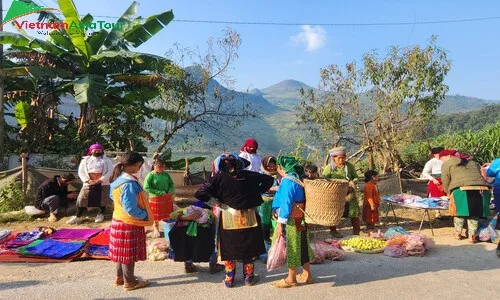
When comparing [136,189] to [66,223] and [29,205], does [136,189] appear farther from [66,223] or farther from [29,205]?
[29,205]

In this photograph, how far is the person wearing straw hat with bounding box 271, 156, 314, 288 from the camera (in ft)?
13.4

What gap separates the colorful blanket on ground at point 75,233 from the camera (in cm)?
627

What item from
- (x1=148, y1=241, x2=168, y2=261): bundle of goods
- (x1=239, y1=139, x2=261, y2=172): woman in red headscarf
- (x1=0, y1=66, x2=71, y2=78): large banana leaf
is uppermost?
(x1=0, y1=66, x2=71, y2=78): large banana leaf

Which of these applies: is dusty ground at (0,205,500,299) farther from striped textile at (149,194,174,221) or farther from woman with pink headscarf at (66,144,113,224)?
woman with pink headscarf at (66,144,113,224)

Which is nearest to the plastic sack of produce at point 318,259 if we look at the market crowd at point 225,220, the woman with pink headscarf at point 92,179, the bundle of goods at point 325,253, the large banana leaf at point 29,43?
the bundle of goods at point 325,253

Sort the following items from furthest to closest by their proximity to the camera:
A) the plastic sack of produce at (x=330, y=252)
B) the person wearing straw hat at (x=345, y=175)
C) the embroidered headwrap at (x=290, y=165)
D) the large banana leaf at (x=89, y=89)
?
the large banana leaf at (x=89, y=89) → the person wearing straw hat at (x=345, y=175) → the plastic sack of produce at (x=330, y=252) → the embroidered headwrap at (x=290, y=165)

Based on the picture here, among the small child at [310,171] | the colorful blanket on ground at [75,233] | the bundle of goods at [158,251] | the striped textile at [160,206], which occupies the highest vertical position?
the small child at [310,171]

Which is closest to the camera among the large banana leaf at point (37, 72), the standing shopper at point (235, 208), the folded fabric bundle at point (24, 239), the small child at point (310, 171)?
the standing shopper at point (235, 208)

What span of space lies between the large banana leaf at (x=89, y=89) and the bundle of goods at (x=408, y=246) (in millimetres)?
8126

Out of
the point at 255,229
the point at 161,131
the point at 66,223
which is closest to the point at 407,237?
the point at 255,229

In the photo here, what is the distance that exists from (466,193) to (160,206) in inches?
196

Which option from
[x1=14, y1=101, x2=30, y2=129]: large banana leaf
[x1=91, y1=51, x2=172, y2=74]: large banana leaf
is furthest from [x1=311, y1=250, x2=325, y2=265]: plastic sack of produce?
[x1=14, y1=101, x2=30, y2=129]: large banana leaf

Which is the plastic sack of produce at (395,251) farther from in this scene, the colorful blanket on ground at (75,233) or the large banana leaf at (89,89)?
the large banana leaf at (89,89)

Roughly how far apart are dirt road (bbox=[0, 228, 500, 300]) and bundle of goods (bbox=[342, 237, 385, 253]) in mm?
143
